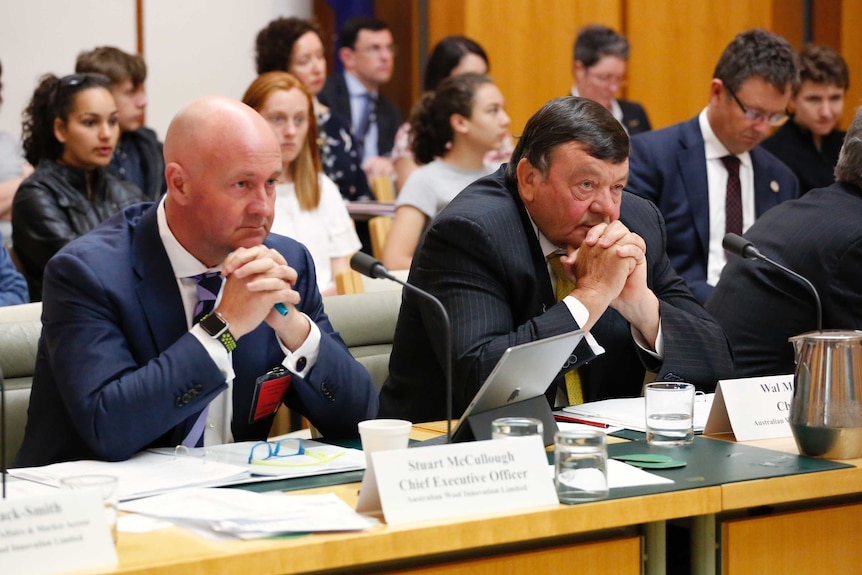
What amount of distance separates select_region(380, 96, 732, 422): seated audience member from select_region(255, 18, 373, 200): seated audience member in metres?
3.17

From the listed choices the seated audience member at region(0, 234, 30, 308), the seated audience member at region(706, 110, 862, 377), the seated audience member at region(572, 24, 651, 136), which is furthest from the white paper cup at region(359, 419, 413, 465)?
the seated audience member at region(572, 24, 651, 136)

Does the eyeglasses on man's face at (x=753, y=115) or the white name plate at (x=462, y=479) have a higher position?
the eyeglasses on man's face at (x=753, y=115)

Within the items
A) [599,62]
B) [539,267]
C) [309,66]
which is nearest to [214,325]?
[539,267]

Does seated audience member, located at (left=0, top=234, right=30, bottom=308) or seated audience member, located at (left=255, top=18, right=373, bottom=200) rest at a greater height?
seated audience member, located at (left=255, top=18, right=373, bottom=200)

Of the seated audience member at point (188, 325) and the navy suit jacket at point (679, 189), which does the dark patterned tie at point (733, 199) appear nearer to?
the navy suit jacket at point (679, 189)

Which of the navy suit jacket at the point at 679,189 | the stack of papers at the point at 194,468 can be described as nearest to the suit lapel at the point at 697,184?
the navy suit jacket at the point at 679,189

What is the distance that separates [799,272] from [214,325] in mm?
1399

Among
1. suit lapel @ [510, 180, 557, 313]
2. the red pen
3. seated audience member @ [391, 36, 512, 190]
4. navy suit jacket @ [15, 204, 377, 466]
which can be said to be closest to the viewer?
navy suit jacket @ [15, 204, 377, 466]

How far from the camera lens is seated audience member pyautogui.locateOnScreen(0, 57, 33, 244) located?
482cm

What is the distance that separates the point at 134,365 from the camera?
80.9 inches

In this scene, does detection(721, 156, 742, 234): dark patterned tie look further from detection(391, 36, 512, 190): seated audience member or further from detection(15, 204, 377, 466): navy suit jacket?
detection(15, 204, 377, 466): navy suit jacket

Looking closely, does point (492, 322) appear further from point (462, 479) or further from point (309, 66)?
point (309, 66)

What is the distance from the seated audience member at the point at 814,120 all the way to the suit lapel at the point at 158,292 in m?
4.18

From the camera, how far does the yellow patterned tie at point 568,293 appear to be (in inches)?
101
